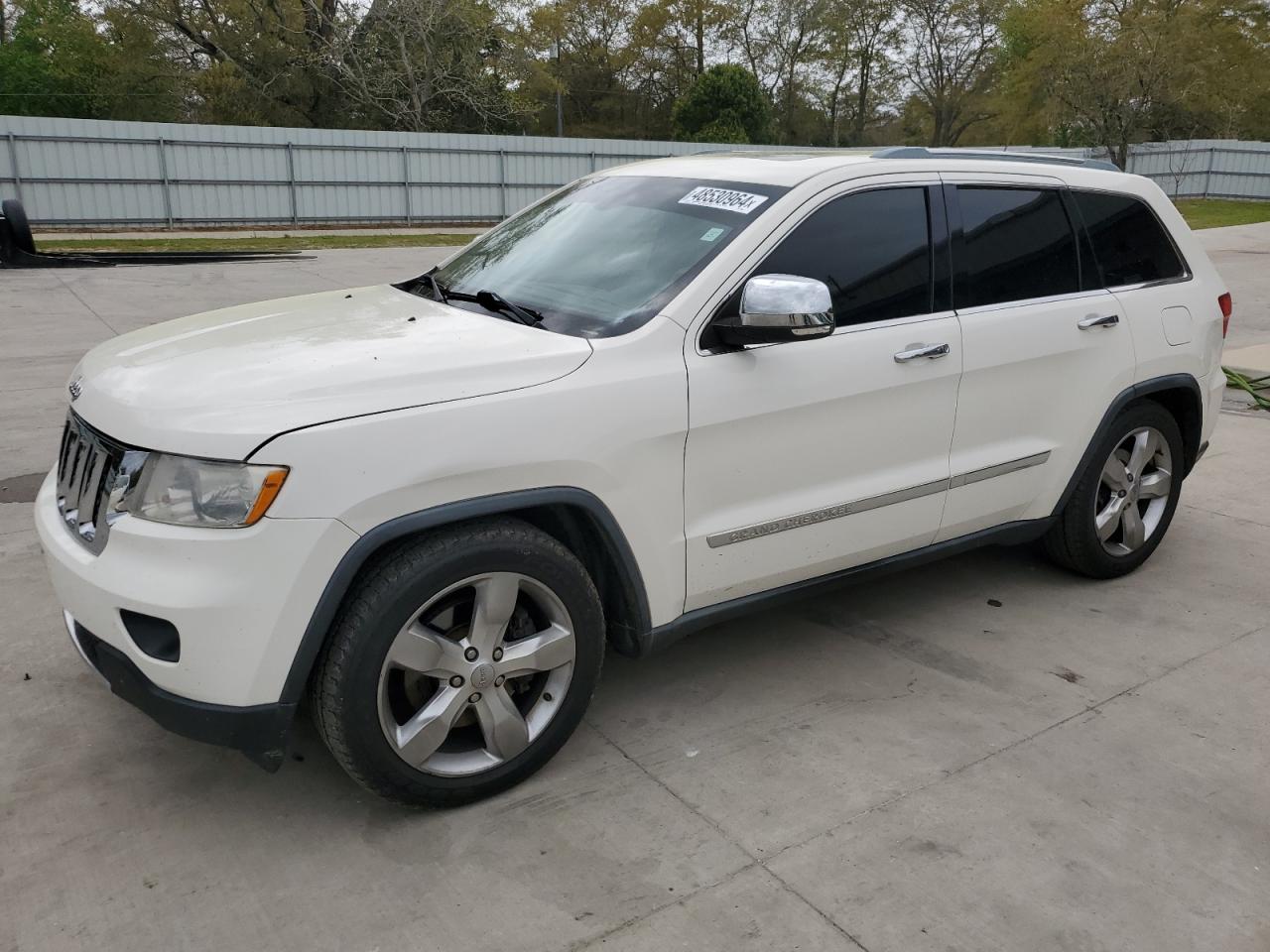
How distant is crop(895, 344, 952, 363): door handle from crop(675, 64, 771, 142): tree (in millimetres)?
41481

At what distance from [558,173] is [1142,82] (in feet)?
69.4

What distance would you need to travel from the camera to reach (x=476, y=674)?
289 centimetres

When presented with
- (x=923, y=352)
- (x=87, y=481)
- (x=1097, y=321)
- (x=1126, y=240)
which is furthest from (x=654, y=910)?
(x=1126, y=240)

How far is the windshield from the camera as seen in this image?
3311mm

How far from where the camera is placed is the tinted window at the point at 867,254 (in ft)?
11.4

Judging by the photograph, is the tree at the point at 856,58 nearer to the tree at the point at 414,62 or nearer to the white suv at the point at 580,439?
the tree at the point at 414,62

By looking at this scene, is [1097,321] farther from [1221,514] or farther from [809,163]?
[1221,514]

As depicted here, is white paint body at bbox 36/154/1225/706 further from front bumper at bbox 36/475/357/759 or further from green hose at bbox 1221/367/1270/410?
green hose at bbox 1221/367/1270/410

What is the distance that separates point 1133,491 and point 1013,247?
1299 millimetres

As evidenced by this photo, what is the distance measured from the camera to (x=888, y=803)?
10.1 feet

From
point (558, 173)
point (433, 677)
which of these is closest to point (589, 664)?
point (433, 677)

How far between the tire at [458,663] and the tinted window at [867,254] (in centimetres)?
124

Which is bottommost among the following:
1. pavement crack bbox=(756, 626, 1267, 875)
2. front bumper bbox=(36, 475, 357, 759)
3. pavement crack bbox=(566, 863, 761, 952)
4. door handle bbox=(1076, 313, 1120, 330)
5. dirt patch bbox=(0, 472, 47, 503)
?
pavement crack bbox=(566, 863, 761, 952)

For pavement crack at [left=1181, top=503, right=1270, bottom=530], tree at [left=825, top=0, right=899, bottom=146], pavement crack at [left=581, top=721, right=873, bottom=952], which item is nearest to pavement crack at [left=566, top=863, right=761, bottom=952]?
pavement crack at [left=581, top=721, right=873, bottom=952]
